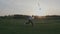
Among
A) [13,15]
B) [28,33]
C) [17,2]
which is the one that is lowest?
[28,33]

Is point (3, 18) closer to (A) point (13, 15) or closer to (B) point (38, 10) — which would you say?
(A) point (13, 15)

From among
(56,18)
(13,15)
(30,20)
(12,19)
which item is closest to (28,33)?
(30,20)

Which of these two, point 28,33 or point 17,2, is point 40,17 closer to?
point 17,2

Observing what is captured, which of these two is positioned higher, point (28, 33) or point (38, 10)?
point (38, 10)

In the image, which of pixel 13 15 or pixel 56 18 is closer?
pixel 13 15

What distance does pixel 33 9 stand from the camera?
11.8 ft

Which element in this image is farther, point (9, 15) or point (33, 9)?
point (33, 9)

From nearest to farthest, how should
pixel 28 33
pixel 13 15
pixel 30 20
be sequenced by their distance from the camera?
pixel 28 33, pixel 30 20, pixel 13 15

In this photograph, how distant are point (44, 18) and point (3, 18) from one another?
1.04 m

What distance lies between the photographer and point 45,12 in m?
3.57

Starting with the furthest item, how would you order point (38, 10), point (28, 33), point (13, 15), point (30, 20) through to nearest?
1. point (38, 10)
2. point (13, 15)
3. point (30, 20)
4. point (28, 33)

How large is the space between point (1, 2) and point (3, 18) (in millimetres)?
421

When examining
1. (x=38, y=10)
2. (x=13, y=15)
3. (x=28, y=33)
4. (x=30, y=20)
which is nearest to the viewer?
(x=28, y=33)

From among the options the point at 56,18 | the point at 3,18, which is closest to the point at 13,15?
the point at 3,18
